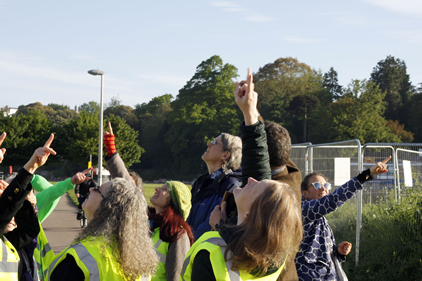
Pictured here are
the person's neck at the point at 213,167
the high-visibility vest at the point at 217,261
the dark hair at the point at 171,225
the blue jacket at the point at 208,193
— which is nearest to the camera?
the high-visibility vest at the point at 217,261

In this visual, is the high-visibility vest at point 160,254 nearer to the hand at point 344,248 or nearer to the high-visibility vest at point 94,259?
the high-visibility vest at point 94,259

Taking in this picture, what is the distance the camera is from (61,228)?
13.3 m

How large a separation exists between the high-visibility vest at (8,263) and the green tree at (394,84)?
57163mm

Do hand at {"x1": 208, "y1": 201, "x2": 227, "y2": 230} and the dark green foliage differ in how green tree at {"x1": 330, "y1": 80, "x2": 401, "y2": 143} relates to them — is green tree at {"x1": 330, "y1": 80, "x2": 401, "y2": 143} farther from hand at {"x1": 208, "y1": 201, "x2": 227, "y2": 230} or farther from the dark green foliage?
hand at {"x1": 208, "y1": 201, "x2": 227, "y2": 230}

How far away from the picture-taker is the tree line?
41.8 meters

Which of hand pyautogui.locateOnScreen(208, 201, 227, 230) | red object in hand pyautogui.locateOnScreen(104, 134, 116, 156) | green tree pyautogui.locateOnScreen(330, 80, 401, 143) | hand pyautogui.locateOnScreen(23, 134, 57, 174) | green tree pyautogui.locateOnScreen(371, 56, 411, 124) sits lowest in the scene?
hand pyautogui.locateOnScreen(208, 201, 227, 230)

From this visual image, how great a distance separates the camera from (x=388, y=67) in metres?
61.4

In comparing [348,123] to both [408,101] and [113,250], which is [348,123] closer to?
[408,101]

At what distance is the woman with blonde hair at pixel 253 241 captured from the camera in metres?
1.81

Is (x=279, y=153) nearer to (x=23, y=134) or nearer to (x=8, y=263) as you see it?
(x=8, y=263)

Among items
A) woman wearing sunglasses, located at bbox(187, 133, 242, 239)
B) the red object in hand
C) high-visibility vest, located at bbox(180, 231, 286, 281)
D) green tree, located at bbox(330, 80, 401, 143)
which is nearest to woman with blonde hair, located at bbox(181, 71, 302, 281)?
high-visibility vest, located at bbox(180, 231, 286, 281)

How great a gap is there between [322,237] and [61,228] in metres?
11.3

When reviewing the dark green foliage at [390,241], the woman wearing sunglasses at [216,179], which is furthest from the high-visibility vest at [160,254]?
the dark green foliage at [390,241]

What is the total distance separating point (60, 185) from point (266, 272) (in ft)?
7.87
